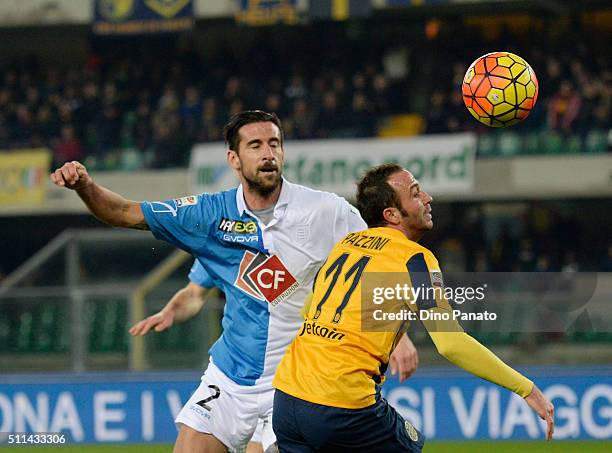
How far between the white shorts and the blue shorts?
36.7 inches

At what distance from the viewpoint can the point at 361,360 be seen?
4508 millimetres

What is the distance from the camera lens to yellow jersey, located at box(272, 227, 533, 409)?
4.37 m

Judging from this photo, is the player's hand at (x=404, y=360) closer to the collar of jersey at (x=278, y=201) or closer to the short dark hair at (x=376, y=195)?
the short dark hair at (x=376, y=195)

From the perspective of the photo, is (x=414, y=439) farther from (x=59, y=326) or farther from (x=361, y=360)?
(x=59, y=326)

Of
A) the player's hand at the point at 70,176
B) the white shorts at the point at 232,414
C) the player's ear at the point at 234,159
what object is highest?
the player's ear at the point at 234,159

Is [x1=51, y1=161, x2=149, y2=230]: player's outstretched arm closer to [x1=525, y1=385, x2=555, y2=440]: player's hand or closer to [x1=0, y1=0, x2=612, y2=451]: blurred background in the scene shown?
[x1=525, y1=385, x2=555, y2=440]: player's hand

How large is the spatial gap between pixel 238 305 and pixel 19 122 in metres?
17.3

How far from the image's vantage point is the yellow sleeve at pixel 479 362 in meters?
4.34

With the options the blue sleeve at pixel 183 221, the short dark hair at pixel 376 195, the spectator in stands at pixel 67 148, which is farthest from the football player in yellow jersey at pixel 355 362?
the spectator in stands at pixel 67 148

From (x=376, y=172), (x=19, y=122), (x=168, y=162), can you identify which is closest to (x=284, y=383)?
(x=376, y=172)

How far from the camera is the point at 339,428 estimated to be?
4461 millimetres

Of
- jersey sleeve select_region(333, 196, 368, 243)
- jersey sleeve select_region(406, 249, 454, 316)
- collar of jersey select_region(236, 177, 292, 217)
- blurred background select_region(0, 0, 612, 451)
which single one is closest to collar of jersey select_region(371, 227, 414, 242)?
jersey sleeve select_region(406, 249, 454, 316)

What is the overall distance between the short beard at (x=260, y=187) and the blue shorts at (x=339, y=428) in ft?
4.26

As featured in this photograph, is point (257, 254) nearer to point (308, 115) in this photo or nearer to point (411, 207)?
point (411, 207)
